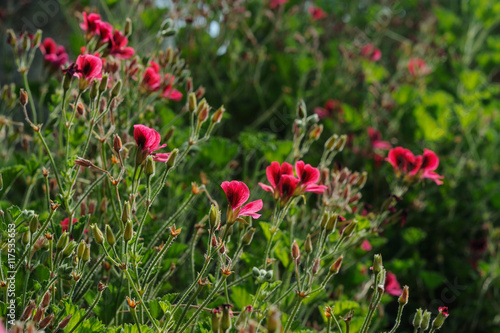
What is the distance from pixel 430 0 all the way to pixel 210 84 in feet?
10.3

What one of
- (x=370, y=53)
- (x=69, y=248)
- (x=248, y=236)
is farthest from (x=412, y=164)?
(x=370, y=53)

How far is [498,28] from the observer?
214 inches

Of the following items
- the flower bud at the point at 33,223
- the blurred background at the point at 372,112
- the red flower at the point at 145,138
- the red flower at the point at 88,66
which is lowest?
the blurred background at the point at 372,112

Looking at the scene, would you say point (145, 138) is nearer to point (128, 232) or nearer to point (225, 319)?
point (128, 232)

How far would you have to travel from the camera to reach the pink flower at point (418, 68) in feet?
10.8

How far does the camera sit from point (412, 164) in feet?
5.80

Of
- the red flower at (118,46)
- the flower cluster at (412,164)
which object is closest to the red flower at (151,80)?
the red flower at (118,46)

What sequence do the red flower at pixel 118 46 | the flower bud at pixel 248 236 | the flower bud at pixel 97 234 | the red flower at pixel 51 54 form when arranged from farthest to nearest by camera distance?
the red flower at pixel 51 54 < the red flower at pixel 118 46 < the flower bud at pixel 248 236 < the flower bud at pixel 97 234

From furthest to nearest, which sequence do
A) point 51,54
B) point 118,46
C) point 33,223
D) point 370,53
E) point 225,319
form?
point 370,53 → point 51,54 → point 118,46 → point 33,223 → point 225,319

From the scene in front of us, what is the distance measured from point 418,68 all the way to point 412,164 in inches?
69.6

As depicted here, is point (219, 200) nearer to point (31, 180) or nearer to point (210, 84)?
point (31, 180)

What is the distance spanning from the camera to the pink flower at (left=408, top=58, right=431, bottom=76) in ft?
10.8

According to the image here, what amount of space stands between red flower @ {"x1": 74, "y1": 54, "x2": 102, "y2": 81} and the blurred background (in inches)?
50.6

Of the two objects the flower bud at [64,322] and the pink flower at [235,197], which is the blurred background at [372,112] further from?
the flower bud at [64,322]
